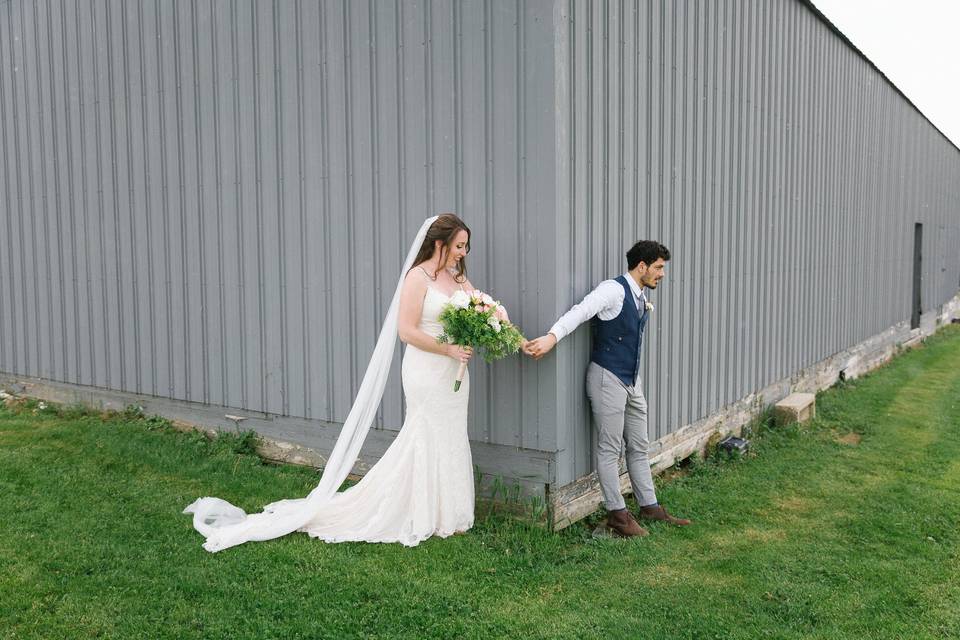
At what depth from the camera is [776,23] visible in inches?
350

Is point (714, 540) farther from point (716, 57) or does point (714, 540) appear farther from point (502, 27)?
point (716, 57)

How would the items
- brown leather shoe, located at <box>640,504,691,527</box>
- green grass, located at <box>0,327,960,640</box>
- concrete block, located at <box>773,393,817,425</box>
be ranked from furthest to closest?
concrete block, located at <box>773,393,817,425</box> → brown leather shoe, located at <box>640,504,691,527</box> → green grass, located at <box>0,327,960,640</box>

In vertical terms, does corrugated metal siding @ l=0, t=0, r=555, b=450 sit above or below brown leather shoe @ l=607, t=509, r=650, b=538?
above

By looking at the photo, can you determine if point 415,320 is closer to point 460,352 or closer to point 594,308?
point 460,352

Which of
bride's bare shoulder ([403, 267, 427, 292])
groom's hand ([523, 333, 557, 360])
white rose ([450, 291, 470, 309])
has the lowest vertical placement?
groom's hand ([523, 333, 557, 360])

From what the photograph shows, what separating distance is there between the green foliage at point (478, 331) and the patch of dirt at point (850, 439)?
5.09m

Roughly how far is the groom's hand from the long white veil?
0.96 metres

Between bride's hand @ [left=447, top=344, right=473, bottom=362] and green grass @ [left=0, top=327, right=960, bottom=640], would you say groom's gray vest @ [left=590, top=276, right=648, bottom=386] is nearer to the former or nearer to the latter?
bride's hand @ [left=447, top=344, right=473, bottom=362]

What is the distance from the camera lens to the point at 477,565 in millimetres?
4742

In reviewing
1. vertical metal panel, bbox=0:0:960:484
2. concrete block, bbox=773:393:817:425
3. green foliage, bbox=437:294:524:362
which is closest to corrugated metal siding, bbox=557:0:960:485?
vertical metal panel, bbox=0:0:960:484

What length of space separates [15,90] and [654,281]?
8078 millimetres

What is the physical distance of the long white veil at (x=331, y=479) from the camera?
5.26m

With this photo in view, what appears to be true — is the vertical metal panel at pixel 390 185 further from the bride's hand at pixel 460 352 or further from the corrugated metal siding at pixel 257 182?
the bride's hand at pixel 460 352

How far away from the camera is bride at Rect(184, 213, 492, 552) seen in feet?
16.9
